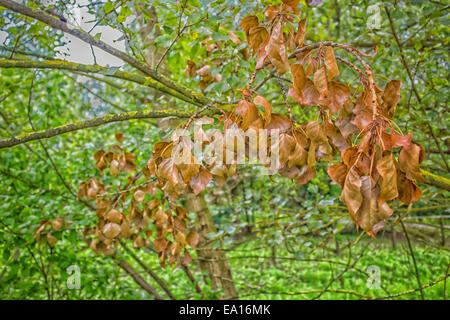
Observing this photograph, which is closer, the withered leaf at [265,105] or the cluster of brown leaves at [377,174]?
the cluster of brown leaves at [377,174]

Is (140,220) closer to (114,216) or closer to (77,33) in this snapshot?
(114,216)

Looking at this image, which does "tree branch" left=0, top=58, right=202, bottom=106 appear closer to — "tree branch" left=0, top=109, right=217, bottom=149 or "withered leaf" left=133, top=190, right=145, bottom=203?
"tree branch" left=0, top=109, right=217, bottom=149

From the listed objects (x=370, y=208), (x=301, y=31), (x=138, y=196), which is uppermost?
(x=301, y=31)

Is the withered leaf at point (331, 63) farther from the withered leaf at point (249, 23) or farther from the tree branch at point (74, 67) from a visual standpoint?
the tree branch at point (74, 67)

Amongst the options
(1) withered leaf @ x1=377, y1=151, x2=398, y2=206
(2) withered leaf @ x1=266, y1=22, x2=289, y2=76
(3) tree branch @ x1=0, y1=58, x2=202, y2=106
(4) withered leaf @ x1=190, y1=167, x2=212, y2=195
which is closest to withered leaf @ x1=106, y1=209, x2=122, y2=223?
(3) tree branch @ x1=0, y1=58, x2=202, y2=106

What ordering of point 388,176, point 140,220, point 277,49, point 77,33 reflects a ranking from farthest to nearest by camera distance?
point 140,220 < point 77,33 < point 277,49 < point 388,176

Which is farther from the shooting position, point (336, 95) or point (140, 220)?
point (140, 220)

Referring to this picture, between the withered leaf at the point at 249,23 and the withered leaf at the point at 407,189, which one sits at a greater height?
the withered leaf at the point at 249,23

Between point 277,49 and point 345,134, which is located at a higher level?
point 277,49

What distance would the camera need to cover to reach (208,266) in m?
2.26

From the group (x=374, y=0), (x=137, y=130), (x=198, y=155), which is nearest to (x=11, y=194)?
(x=137, y=130)

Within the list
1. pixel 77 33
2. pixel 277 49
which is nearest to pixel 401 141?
pixel 277 49

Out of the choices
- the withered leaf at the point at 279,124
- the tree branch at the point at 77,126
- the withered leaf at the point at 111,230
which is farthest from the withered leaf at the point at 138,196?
the withered leaf at the point at 279,124
